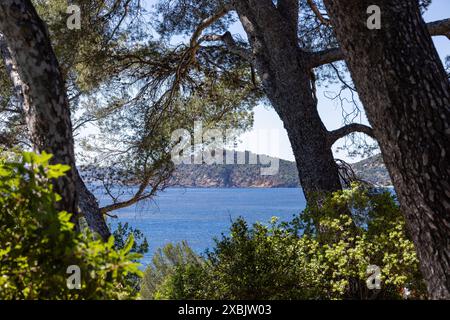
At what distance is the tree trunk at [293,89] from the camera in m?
5.20

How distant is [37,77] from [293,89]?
3008 mm

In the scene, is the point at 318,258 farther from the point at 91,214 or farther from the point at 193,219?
the point at 193,219

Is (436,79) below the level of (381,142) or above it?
above

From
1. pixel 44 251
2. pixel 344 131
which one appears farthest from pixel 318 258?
pixel 44 251

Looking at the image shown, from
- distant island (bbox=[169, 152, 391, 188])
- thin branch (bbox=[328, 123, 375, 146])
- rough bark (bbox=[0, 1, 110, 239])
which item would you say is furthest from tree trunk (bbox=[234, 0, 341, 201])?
distant island (bbox=[169, 152, 391, 188])

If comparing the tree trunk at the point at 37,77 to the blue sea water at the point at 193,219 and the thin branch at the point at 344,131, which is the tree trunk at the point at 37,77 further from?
the blue sea water at the point at 193,219

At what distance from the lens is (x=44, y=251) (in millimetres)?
2062

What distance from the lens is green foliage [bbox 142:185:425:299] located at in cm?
396

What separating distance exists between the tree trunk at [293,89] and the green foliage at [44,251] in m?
3.07

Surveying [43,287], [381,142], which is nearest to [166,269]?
[381,142]

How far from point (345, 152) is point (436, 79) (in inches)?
204

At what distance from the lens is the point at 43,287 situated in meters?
2.09

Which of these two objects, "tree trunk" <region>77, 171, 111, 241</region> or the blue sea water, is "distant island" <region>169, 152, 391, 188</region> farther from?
"tree trunk" <region>77, 171, 111, 241</region>

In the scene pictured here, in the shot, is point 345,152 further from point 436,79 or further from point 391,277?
point 436,79
